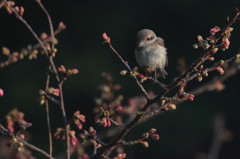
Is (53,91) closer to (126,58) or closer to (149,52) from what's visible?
(149,52)

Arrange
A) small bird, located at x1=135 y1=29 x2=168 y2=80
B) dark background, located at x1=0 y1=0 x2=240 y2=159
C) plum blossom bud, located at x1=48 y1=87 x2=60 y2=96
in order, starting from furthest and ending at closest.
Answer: dark background, located at x1=0 y1=0 x2=240 y2=159 → small bird, located at x1=135 y1=29 x2=168 y2=80 → plum blossom bud, located at x1=48 y1=87 x2=60 y2=96

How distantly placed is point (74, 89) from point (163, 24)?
2747 mm

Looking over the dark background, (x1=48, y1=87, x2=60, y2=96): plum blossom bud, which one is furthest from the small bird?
the dark background

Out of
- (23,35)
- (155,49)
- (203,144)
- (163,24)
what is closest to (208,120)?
(203,144)

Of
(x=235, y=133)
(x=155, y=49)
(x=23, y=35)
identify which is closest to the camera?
(x=155, y=49)

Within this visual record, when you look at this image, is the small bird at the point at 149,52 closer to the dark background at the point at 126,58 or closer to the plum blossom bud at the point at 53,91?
the plum blossom bud at the point at 53,91

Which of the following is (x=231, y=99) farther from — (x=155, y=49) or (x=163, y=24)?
(x=155, y=49)

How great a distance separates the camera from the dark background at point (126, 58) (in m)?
11.0

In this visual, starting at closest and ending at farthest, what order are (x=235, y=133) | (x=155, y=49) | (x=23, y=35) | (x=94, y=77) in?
1. (x=155, y=49)
2. (x=235, y=133)
3. (x=94, y=77)
4. (x=23, y=35)

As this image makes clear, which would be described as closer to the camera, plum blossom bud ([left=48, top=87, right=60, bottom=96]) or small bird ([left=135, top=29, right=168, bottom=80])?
plum blossom bud ([left=48, top=87, right=60, bottom=96])

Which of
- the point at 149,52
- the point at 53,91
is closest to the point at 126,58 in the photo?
the point at 149,52

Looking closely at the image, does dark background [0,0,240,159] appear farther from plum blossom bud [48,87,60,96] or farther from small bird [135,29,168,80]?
plum blossom bud [48,87,60,96]

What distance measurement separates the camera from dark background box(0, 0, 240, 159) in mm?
10977

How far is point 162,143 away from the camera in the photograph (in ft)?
36.2
